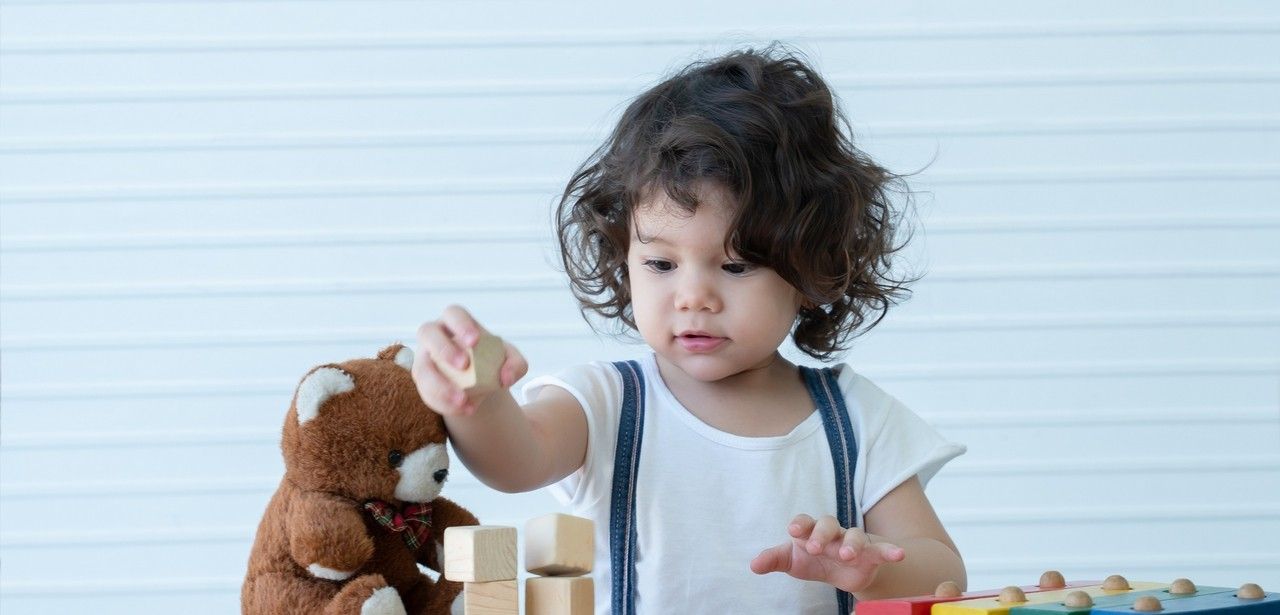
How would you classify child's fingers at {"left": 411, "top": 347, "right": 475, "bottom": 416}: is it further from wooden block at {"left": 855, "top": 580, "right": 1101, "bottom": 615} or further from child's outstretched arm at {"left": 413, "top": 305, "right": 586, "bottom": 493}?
wooden block at {"left": 855, "top": 580, "right": 1101, "bottom": 615}

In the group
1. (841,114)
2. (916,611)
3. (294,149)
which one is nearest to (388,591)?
(916,611)

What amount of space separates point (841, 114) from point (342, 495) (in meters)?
0.63

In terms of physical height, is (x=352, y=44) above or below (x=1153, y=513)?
above

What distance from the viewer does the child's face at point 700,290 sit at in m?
0.99

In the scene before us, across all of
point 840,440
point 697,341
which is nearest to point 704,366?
point 697,341

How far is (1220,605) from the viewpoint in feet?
2.27

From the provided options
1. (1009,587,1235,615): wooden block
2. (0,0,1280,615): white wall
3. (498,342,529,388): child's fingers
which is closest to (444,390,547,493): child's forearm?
(498,342,529,388): child's fingers

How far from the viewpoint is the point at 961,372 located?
2.01 m

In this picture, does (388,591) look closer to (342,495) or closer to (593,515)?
(342,495)

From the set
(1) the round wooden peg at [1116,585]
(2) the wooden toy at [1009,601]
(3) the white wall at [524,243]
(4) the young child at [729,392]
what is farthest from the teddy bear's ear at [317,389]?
(3) the white wall at [524,243]

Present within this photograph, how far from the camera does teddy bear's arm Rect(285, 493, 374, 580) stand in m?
0.69

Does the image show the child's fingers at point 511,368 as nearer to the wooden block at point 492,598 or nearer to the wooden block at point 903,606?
the wooden block at point 492,598

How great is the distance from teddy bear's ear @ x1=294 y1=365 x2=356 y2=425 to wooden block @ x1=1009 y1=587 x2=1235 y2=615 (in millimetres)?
360

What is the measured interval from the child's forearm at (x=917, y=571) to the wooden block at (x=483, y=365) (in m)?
0.32
